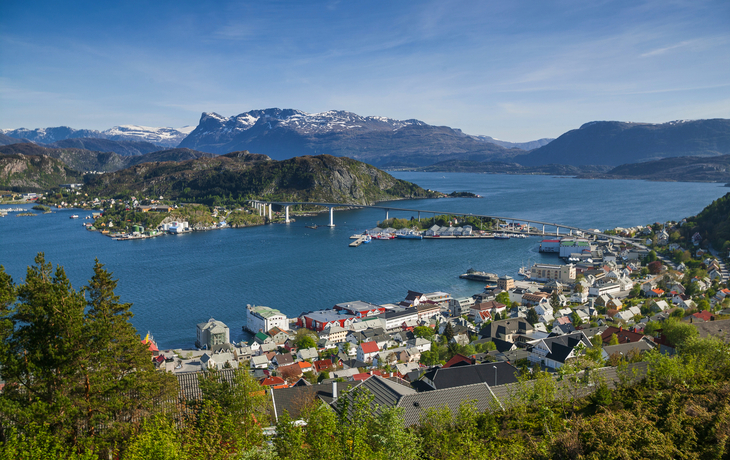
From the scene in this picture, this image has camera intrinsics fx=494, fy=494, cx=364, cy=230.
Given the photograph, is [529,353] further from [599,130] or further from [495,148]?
[495,148]

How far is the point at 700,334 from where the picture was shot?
6.95m

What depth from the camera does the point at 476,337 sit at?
381 inches

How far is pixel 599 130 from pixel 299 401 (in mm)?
111829

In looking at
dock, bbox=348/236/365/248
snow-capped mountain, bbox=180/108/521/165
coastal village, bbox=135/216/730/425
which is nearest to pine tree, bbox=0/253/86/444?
coastal village, bbox=135/216/730/425

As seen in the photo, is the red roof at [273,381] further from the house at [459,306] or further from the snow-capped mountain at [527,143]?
the snow-capped mountain at [527,143]

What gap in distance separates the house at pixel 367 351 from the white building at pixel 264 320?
7.55 feet

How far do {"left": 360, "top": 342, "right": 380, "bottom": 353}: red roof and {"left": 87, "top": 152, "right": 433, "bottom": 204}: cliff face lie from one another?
31.7 metres

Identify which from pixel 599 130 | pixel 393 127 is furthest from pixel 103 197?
pixel 393 127

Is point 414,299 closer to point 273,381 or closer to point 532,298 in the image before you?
point 532,298

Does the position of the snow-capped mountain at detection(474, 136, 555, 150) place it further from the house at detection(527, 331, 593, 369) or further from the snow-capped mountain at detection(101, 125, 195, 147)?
the house at detection(527, 331, 593, 369)

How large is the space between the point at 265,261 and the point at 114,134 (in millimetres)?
179187

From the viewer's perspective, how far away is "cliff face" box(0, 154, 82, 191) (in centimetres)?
4947

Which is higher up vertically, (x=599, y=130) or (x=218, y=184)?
(x=599, y=130)

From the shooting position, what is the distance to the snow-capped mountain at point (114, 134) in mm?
152250
